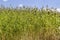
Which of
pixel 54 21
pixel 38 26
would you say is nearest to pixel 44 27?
pixel 38 26

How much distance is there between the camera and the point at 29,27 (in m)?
6.62

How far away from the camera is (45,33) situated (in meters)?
6.62

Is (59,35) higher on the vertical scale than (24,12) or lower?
lower

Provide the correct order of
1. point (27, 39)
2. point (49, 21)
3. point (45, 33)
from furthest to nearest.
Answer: point (49, 21) < point (45, 33) < point (27, 39)

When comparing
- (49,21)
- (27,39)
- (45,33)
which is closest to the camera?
(27,39)

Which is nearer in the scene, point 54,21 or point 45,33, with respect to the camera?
point 45,33

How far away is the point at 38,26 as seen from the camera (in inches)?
268

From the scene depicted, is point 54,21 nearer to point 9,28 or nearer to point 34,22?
point 34,22

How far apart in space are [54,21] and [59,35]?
79 centimetres

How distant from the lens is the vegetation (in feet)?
20.3

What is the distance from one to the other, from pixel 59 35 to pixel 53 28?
31 cm

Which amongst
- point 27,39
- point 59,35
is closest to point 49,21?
point 59,35

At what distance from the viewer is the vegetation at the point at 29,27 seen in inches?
244

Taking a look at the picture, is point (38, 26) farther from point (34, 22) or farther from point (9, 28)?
point (9, 28)
